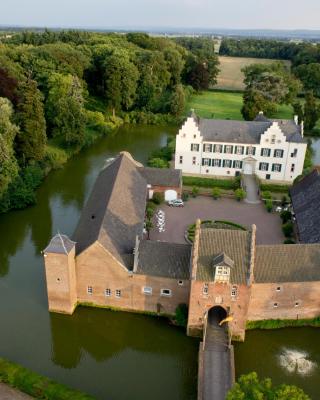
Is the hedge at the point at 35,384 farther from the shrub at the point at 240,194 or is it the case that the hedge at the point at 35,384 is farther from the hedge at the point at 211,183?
the hedge at the point at 211,183

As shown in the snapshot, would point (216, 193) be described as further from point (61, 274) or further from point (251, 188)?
point (61, 274)

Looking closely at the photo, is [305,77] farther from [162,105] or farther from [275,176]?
[275,176]

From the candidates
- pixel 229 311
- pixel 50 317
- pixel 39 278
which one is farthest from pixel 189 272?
pixel 39 278

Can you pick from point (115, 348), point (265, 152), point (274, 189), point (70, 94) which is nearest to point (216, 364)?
point (115, 348)

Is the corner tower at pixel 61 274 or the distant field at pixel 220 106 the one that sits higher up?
the corner tower at pixel 61 274

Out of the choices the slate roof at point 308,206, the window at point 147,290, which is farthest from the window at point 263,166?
the window at point 147,290
